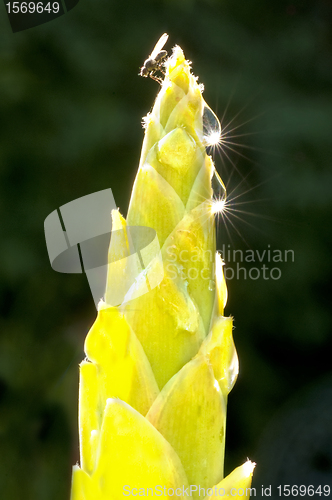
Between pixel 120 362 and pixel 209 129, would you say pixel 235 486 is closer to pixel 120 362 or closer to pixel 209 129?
pixel 120 362

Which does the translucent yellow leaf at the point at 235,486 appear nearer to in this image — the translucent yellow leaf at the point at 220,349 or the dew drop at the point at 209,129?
the translucent yellow leaf at the point at 220,349

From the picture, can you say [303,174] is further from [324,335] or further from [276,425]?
[276,425]

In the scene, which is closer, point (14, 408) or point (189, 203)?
point (189, 203)

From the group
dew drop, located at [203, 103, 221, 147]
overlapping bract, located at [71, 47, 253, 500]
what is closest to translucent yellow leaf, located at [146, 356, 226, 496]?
overlapping bract, located at [71, 47, 253, 500]

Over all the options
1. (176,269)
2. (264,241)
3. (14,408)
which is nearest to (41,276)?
(14,408)

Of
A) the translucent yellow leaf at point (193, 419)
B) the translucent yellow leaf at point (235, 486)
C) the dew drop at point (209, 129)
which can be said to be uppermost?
the dew drop at point (209, 129)

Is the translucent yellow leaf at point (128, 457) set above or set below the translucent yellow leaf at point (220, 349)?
below

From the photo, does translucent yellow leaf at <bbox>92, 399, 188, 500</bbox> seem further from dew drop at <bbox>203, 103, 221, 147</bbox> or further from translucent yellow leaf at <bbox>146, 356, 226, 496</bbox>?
dew drop at <bbox>203, 103, 221, 147</bbox>

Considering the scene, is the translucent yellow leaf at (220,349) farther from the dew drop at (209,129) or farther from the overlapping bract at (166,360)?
the dew drop at (209,129)

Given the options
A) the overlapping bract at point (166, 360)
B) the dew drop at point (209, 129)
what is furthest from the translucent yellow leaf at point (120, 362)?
the dew drop at point (209, 129)
